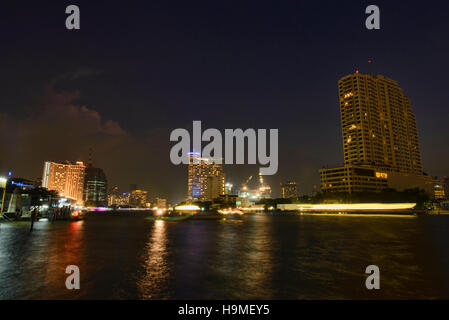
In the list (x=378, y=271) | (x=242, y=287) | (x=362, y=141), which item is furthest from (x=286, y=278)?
(x=362, y=141)

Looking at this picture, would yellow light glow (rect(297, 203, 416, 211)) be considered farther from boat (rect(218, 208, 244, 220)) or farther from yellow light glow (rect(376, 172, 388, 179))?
yellow light glow (rect(376, 172, 388, 179))

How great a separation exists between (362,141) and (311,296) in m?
207

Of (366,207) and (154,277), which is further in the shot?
(366,207)

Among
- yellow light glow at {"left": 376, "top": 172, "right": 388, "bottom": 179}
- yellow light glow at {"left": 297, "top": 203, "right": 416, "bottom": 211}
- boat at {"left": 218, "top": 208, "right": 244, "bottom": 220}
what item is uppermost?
yellow light glow at {"left": 376, "top": 172, "right": 388, "bottom": 179}

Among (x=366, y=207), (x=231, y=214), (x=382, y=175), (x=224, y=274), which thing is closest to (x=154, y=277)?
(x=224, y=274)

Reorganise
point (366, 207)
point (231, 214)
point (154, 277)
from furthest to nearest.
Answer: point (231, 214)
point (366, 207)
point (154, 277)

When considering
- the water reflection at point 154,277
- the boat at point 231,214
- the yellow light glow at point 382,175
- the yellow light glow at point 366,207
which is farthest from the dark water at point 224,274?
the yellow light glow at point 382,175

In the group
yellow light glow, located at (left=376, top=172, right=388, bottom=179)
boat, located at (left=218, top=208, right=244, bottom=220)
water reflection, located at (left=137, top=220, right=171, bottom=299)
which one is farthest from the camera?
yellow light glow, located at (left=376, top=172, right=388, bottom=179)

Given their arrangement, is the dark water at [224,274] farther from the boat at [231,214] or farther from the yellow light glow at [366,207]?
the yellow light glow at [366,207]

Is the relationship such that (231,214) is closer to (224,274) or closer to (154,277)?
(224,274)

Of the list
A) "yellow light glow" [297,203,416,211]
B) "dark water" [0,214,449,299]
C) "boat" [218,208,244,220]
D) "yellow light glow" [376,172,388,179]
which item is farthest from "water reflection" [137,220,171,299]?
"yellow light glow" [376,172,388,179]

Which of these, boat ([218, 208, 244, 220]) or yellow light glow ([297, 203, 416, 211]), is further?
yellow light glow ([297, 203, 416, 211])
